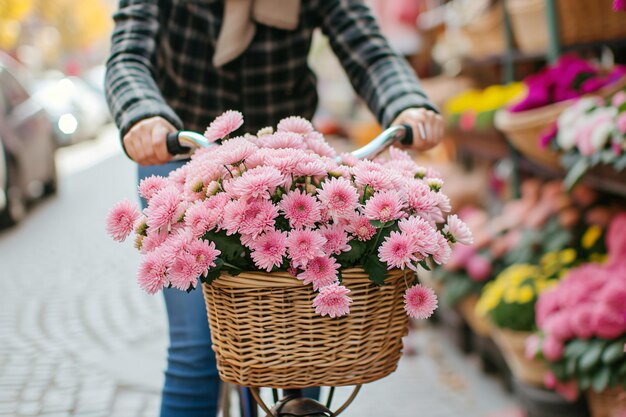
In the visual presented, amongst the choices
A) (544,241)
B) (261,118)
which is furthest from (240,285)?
(544,241)

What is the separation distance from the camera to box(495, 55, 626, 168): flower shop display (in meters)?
3.83

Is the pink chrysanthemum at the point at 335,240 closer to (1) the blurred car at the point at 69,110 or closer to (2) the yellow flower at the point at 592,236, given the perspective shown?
(2) the yellow flower at the point at 592,236

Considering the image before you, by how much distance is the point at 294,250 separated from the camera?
151 centimetres

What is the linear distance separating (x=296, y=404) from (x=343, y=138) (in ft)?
33.1

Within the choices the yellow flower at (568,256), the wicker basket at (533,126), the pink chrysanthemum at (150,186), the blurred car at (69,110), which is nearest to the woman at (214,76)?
the pink chrysanthemum at (150,186)

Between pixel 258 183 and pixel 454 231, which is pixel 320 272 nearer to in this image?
pixel 258 183

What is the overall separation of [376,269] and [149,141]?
68 cm

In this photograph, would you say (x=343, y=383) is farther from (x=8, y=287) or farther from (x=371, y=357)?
(x=8, y=287)

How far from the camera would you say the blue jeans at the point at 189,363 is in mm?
2098

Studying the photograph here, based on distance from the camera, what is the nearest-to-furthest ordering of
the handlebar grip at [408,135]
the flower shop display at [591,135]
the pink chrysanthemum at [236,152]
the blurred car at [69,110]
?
the pink chrysanthemum at [236,152] → the handlebar grip at [408,135] → the flower shop display at [591,135] → the blurred car at [69,110]

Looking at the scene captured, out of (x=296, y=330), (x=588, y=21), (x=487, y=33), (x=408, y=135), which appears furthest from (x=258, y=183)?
(x=487, y=33)

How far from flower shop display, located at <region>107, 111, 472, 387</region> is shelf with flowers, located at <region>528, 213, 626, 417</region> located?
1.66 meters

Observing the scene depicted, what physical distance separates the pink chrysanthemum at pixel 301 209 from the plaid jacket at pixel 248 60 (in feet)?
2.58

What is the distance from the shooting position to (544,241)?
4285 millimetres
